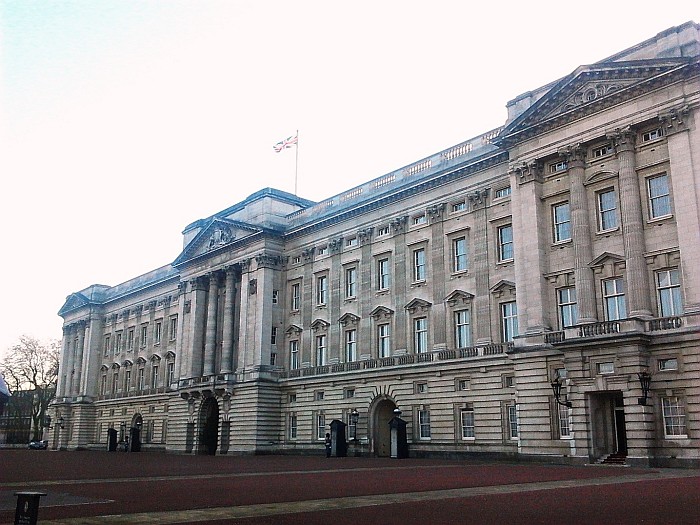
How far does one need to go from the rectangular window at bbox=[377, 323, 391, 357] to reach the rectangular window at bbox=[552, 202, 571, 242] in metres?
16.6

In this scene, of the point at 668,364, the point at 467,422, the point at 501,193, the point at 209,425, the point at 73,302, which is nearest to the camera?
the point at 668,364

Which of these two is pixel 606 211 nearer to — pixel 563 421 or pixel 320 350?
pixel 563 421

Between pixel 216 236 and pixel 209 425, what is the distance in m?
18.5

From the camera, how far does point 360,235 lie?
2363 inches

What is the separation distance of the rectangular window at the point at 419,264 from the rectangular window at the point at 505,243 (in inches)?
287

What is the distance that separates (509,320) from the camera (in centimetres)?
4738

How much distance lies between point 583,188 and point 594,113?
4.30 m

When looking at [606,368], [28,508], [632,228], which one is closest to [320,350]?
[606,368]

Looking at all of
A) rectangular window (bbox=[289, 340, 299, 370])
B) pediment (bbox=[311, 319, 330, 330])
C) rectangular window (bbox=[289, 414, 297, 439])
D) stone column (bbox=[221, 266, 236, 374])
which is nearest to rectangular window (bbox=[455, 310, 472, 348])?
pediment (bbox=[311, 319, 330, 330])

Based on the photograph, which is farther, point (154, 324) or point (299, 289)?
point (154, 324)

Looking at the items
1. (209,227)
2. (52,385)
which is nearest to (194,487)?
(209,227)

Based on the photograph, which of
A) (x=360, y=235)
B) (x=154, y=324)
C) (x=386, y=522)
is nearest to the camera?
(x=386, y=522)

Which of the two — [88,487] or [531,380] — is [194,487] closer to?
[88,487]

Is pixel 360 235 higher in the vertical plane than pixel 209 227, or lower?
lower
